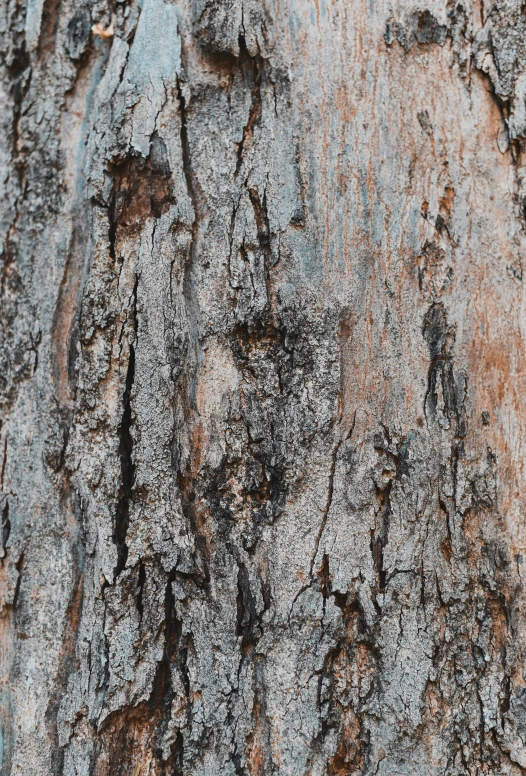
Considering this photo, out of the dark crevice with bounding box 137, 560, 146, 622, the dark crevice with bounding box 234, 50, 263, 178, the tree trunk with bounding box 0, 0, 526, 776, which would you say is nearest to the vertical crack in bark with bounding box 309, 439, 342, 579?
the tree trunk with bounding box 0, 0, 526, 776

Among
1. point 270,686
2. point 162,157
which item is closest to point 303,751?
point 270,686

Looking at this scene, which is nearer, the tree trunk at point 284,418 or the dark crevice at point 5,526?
the tree trunk at point 284,418

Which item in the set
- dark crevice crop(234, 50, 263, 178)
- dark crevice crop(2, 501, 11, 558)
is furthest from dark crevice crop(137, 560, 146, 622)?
dark crevice crop(234, 50, 263, 178)

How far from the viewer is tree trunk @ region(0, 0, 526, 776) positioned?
112 cm

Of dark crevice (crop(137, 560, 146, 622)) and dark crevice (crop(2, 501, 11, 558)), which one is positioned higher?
dark crevice (crop(2, 501, 11, 558))

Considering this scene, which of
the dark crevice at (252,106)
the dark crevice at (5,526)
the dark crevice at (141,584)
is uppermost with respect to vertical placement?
the dark crevice at (252,106)

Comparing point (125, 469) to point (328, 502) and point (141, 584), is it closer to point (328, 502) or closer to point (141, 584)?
point (141, 584)

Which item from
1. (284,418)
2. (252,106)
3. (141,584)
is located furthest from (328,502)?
(252,106)

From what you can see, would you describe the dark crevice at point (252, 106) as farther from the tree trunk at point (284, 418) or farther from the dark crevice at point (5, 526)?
the dark crevice at point (5, 526)

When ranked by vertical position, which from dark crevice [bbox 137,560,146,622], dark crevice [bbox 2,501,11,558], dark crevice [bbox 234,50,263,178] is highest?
dark crevice [bbox 234,50,263,178]

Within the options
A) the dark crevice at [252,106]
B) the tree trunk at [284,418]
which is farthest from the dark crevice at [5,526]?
the dark crevice at [252,106]

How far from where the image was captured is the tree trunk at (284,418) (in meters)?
1.12

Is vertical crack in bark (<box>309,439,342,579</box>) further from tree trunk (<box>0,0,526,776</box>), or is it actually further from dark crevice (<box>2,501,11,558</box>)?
dark crevice (<box>2,501,11,558</box>)

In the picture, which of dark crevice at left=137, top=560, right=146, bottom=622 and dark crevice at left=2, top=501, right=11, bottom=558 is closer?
dark crevice at left=137, top=560, right=146, bottom=622
